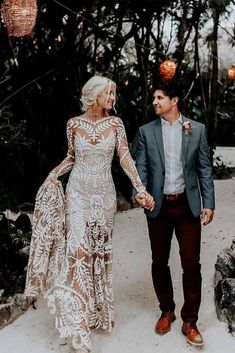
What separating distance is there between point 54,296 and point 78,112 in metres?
4.53

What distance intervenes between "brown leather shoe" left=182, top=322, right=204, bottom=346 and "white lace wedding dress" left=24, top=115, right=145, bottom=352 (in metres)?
0.63

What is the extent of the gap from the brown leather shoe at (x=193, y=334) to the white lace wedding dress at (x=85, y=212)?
0.63m

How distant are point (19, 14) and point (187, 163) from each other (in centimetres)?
183

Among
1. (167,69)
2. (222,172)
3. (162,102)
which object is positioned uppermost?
(162,102)

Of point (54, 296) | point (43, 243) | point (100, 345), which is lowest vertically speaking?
point (100, 345)

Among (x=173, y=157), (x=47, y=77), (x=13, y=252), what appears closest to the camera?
(x=173, y=157)

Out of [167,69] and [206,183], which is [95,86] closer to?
[206,183]

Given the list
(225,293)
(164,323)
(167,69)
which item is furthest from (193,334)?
(167,69)

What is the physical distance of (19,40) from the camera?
7.28 metres

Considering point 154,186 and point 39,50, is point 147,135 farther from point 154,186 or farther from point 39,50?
point 39,50

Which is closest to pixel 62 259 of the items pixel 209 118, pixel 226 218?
pixel 226 218

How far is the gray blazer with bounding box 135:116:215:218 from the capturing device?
321 cm

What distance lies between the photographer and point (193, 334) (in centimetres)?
334

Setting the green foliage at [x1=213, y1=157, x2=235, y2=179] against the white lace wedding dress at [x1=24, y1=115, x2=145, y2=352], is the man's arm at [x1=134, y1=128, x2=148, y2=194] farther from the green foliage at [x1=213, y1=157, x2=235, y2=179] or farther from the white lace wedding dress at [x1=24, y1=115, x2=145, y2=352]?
the green foliage at [x1=213, y1=157, x2=235, y2=179]
